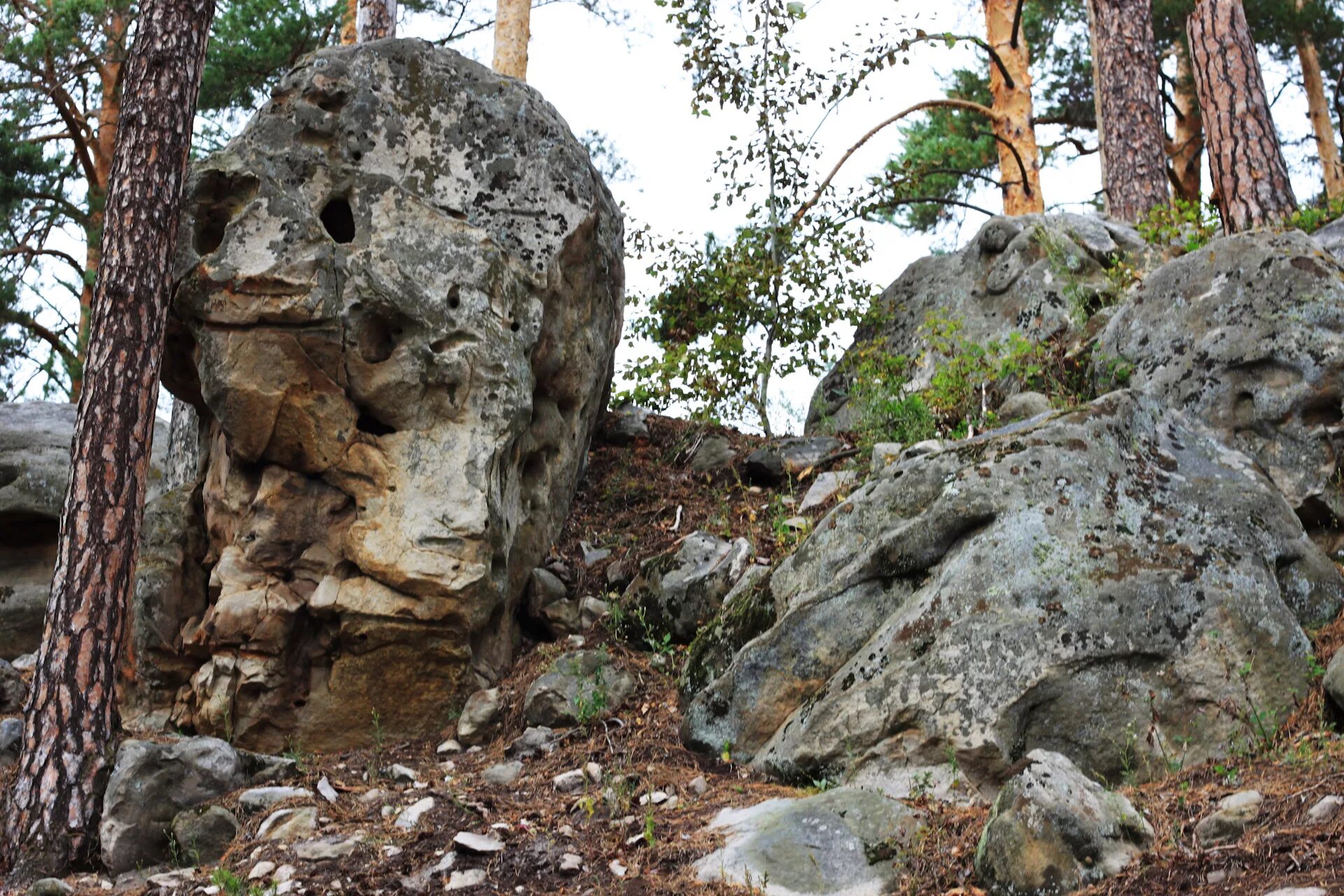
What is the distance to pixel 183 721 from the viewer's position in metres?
6.79

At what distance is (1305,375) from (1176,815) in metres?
3.41

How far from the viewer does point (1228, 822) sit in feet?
12.6

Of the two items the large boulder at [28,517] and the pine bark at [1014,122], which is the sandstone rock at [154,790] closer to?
the large boulder at [28,517]

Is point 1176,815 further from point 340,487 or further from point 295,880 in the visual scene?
point 340,487

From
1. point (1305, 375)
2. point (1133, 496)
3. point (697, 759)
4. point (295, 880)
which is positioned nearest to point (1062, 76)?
point (1305, 375)

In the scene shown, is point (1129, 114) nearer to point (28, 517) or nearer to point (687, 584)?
point (687, 584)

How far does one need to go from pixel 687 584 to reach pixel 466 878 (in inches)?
110

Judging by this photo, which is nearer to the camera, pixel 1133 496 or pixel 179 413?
pixel 1133 496

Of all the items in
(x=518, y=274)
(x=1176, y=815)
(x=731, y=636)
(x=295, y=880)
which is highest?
(x=518, y=274)

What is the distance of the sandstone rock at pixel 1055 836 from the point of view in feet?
12.2

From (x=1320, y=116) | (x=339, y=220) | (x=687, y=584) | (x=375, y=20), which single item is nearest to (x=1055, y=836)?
(x=687, y=584)

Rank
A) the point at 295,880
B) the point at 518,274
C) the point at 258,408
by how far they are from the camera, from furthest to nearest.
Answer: the point at 518,274 < the point at 258,408 < the point at 295,880

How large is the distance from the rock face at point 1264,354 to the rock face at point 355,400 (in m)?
3.93

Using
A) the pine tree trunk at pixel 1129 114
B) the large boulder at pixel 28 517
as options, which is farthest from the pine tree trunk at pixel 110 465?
the pine tree trunk at pixel 1129 114
